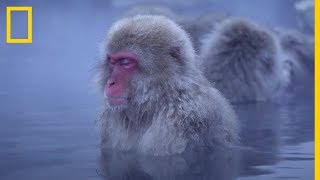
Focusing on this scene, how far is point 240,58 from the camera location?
416 centimetres

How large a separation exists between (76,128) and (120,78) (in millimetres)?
783

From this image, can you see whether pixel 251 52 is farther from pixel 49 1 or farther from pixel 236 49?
pixel 49 1

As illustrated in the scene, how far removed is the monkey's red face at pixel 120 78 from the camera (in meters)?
2.58

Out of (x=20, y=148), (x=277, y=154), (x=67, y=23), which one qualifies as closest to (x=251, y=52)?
(x=67, y=23)

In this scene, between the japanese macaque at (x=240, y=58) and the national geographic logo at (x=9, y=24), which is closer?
the national geographic logo at (x=9, y=24)

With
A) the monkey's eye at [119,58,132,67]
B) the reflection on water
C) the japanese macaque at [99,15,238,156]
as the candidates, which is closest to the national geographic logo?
the reflection on water

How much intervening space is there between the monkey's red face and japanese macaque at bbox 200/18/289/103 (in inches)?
61.0

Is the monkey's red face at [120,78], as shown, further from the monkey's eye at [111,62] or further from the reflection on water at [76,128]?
the reflection on water at [76,128]

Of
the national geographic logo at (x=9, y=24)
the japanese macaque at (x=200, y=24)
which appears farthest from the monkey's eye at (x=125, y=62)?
the japanese macaque at (x=200, y=24)

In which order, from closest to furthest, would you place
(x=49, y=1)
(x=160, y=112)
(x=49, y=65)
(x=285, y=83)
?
(x=160, y=112) < (x=49, y=1) < (x=49, y=65) < (x=285, y=83)

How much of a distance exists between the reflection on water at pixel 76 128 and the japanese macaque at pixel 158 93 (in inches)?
3.1

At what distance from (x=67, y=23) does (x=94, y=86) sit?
3.75 feet

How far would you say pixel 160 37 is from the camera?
2.63 metres

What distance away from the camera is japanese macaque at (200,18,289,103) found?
4.13m
